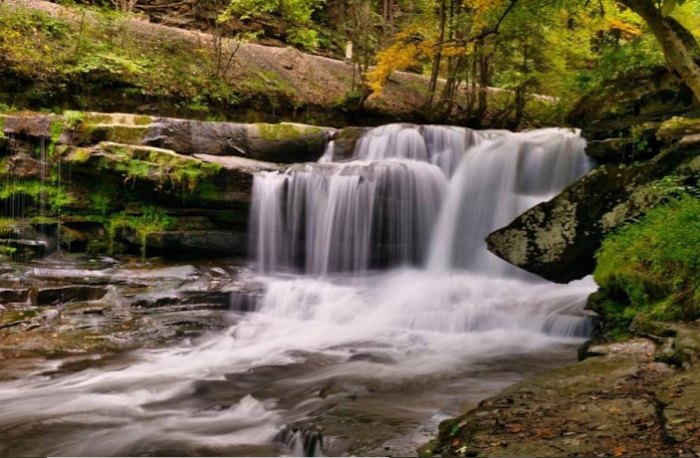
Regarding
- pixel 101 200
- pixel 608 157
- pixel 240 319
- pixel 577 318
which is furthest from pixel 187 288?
pixel 608 157

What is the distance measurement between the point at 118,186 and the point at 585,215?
7.89 m

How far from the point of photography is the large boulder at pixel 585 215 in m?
7.20

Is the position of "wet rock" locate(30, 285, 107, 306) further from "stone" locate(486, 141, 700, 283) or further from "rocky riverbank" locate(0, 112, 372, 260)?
"stone" locate(486, 141, 700, 283)

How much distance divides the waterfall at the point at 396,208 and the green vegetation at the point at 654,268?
3.94 m

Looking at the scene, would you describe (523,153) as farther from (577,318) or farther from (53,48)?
(53,48)

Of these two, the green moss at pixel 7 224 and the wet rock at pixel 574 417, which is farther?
the green moss at pixel 7 224

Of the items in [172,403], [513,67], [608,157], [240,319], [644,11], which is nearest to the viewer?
[644,11]

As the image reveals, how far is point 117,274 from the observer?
30.9 ft

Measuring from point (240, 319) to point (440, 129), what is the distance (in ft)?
21.3

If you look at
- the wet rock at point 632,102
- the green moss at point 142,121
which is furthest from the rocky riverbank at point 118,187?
the wet rock at point 632,102

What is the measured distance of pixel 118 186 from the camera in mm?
10547

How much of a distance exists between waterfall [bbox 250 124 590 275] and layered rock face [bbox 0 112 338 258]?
701mm

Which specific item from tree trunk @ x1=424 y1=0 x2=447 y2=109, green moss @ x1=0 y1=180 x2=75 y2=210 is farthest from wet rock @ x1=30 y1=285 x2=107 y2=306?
tree trunk @ x1=424 y1=0 x2=447 y2=109

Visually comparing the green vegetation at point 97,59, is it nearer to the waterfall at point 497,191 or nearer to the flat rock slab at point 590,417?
the waterfall at point 497,191
